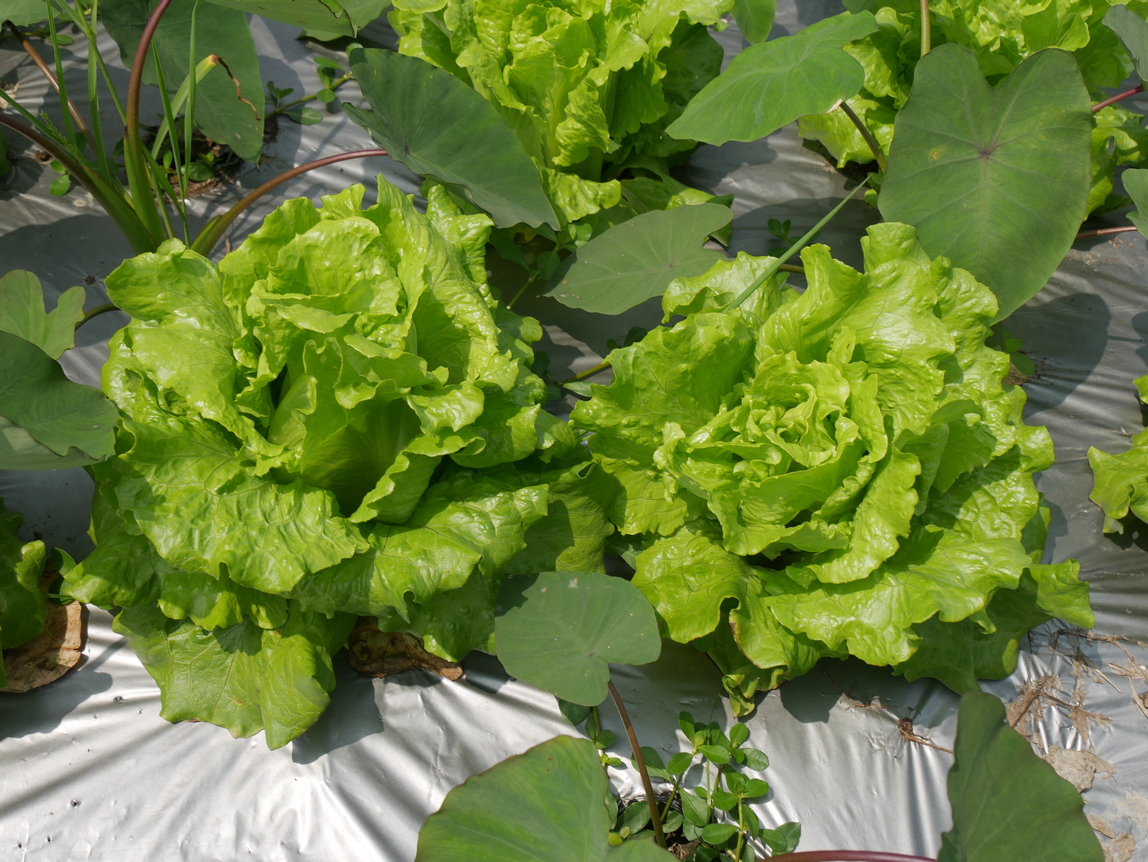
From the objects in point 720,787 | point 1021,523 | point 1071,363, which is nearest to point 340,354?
point 720,787

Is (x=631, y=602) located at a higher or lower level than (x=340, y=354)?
lower

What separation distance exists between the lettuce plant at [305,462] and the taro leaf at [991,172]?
1048 mm

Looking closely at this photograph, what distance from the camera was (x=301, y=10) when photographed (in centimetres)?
178

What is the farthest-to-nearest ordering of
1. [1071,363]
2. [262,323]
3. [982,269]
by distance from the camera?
1. [1071,363]
2. [982,269]
3. [262,323]

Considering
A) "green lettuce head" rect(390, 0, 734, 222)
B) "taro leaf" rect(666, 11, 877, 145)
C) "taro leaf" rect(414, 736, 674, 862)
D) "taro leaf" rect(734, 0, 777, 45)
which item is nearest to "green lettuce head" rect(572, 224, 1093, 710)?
"taro leaf" rect(666, 11, 877, 145)

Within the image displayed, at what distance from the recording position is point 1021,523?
5.51 ft

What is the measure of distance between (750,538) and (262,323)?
100 cm

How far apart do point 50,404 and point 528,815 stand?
1.03 m

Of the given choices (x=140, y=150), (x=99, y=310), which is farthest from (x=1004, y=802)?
(x=140, y=150)

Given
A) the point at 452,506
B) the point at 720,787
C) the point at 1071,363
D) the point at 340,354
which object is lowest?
the point at 720,787

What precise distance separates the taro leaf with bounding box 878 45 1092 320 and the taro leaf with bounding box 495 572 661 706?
1151 mm

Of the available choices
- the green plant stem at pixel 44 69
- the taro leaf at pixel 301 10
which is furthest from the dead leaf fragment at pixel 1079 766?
the green plant stem at pixel 44 69

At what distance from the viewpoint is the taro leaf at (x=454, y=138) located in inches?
76.4

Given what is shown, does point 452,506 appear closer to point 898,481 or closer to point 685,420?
point 685,420
